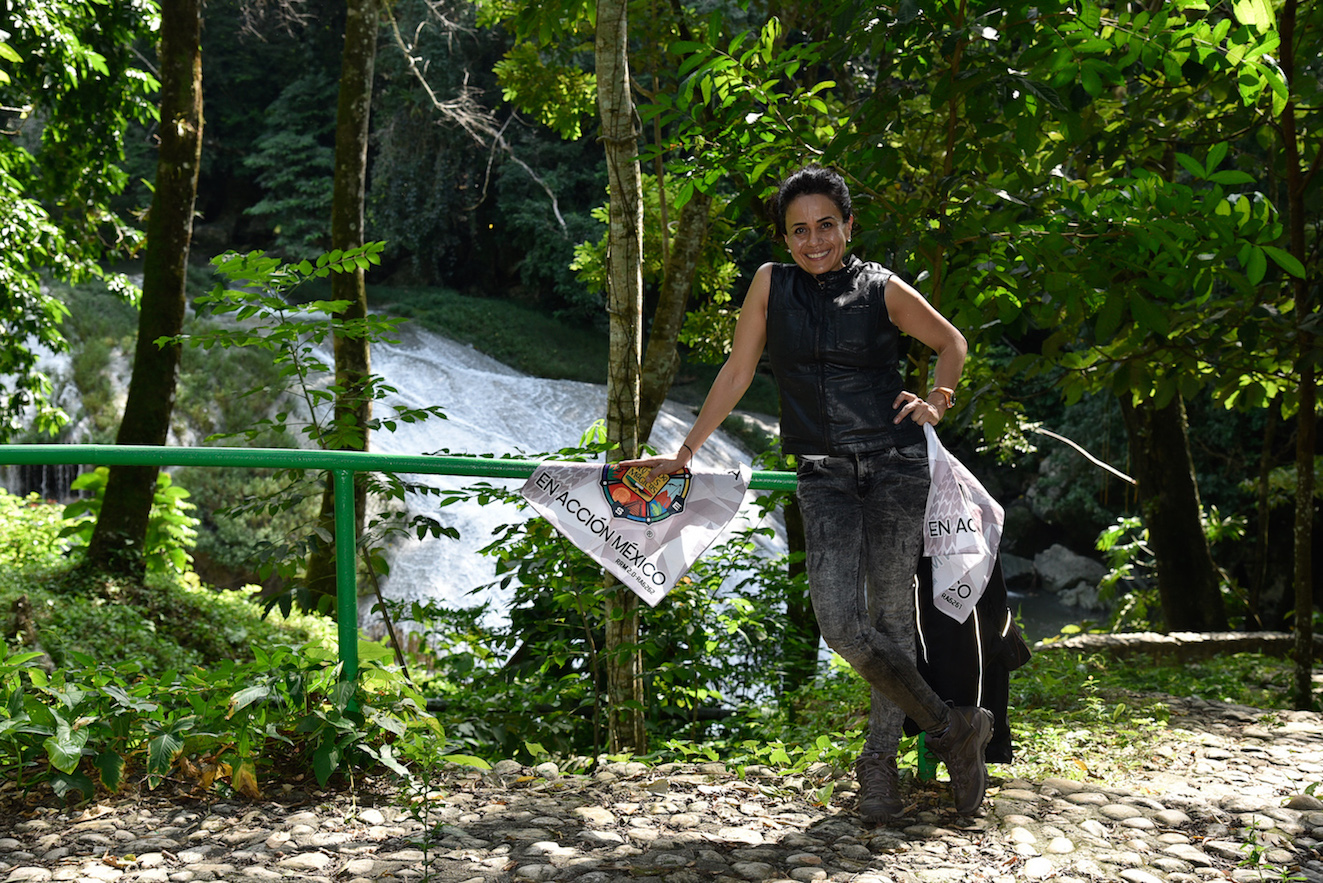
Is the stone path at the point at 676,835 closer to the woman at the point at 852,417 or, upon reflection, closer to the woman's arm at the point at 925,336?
the woman at the point at 852,417

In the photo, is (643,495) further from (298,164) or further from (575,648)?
(298,164)

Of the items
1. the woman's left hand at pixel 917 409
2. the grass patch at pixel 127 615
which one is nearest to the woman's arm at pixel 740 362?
the woman's left hand at pixel 917 409

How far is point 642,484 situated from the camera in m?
3.23

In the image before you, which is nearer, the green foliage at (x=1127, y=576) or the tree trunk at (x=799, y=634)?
the tree trunk at (x=799, y=634)

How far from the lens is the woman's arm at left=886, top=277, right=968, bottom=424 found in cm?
271

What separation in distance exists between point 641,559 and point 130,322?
21559 millimetres

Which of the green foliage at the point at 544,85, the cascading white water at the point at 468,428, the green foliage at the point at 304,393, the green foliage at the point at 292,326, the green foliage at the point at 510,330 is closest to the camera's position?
the green foliage at the point at 304,393

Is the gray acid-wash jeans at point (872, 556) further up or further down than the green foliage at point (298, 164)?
further down

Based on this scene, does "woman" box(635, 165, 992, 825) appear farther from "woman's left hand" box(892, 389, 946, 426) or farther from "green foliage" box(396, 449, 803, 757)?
"green foliage" box(396, 449, 803, 757)

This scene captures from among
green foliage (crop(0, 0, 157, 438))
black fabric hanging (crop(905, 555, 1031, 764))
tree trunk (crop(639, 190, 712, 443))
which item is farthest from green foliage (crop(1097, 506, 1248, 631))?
green foliage (crop(0, 0, 157, 438))

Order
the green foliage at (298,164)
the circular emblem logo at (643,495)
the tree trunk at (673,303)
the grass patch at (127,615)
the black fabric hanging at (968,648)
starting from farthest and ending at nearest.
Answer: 1. the green foliage at (298,164)
2. the grass patch at (127,615)
3. the tree trunk at (673,303)
4. the circular emblem logo at (643,495)
5. the black fabric hanging at (968,648)

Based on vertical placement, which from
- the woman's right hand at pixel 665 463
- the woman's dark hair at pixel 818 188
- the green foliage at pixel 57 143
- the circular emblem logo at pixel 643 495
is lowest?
the circular emblem logo at pixel 643 495

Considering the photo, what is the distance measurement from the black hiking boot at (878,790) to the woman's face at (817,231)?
134cm

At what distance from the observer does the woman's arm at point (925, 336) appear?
2.71 metres
